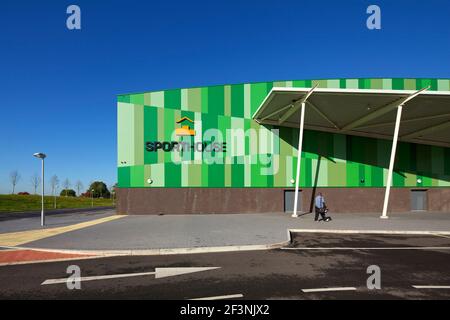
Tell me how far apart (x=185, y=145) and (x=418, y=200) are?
18.1 metres

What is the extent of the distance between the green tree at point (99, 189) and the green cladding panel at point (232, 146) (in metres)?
90.5

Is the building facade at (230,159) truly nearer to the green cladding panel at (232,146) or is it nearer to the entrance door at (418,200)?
the green cladding panel at (232,146)

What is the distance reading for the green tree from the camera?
106562 millimetres

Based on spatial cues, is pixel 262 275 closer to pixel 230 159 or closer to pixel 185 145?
pixel 230 159

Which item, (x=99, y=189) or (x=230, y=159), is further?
(x=99, y=189)

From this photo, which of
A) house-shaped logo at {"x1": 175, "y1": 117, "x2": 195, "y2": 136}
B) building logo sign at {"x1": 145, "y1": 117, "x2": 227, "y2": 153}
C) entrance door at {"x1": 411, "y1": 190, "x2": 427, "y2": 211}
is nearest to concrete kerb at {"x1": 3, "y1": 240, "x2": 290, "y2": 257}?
building logo sign at {"x1": 145, "y1": 117, "x2": 227, "y2": 153}

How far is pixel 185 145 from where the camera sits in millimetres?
23203

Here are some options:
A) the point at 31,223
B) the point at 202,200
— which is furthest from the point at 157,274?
the point at 202,200

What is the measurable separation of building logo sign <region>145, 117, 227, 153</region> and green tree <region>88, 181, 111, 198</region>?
299 feet
